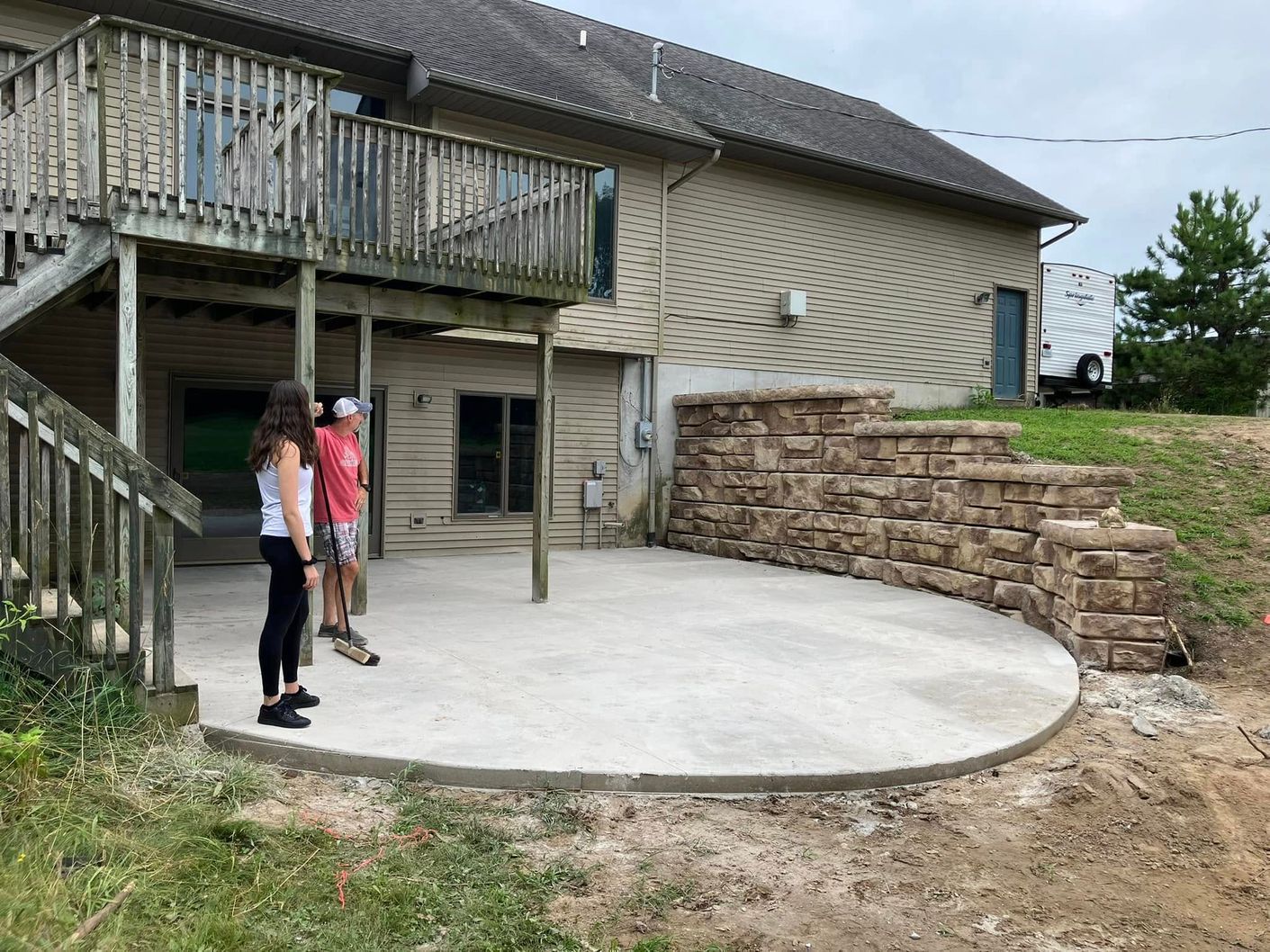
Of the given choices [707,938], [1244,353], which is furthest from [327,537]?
[1244,353]

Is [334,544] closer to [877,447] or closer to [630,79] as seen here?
[877,447]

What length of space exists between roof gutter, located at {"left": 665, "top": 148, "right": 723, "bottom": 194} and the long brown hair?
31.8ft

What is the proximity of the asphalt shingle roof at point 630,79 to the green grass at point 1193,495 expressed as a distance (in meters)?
5.75

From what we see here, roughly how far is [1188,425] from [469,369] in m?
9.21

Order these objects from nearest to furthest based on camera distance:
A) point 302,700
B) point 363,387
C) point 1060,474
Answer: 1. point 302,700
2. point 363,387
3. point 1060,474

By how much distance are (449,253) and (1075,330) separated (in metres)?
15.9

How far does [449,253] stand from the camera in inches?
321

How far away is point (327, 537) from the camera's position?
6.96 metres

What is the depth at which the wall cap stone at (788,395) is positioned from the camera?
11.7 meters

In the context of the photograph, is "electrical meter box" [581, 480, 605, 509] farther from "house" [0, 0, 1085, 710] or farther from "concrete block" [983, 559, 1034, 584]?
"concrete block" [983, 559, 1034, 584]

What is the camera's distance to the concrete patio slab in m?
4.75

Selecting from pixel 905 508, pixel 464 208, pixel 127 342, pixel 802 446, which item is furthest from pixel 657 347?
pixel 127 342

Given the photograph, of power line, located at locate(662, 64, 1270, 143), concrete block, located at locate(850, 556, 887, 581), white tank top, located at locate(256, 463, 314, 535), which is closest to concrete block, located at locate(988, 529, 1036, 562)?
concrete block, located at locate(850, 556, 887, 581)

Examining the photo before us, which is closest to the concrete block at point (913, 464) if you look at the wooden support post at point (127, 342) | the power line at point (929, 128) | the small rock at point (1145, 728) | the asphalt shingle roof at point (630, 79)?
the small rock at point (1145, 728)
